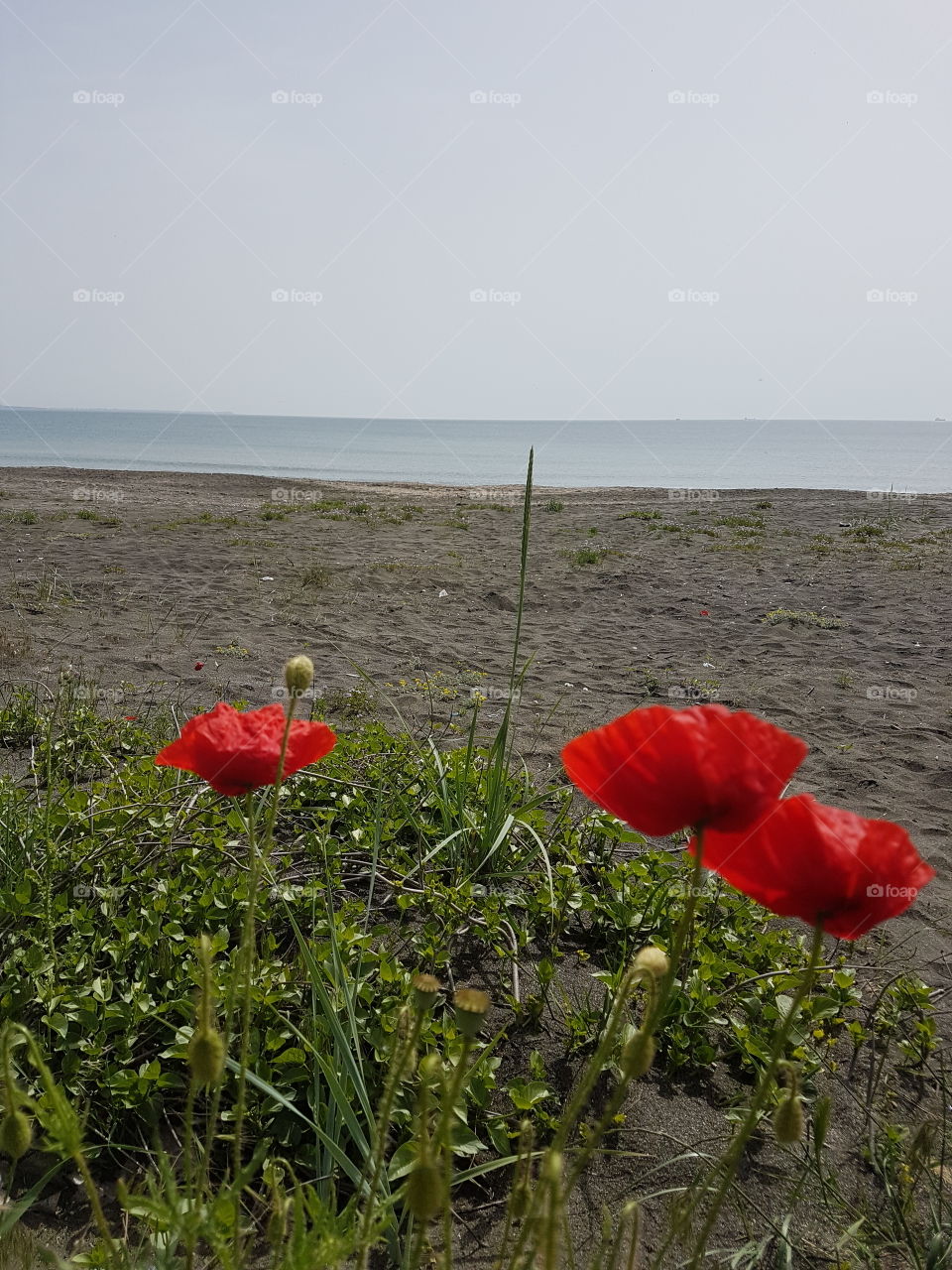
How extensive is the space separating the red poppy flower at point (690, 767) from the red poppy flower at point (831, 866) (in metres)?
0.04

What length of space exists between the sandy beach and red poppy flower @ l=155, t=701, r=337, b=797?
70.2 inches

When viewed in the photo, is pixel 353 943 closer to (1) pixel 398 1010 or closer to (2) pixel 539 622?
(1) pixel 398 1010

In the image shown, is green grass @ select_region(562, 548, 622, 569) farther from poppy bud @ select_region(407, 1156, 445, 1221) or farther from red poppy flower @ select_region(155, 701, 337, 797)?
poppy bud @ select_region(407, 1156, 445, 1221)

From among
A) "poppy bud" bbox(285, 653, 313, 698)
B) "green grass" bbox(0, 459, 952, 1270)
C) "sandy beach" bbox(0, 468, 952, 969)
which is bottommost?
"green grass" bbox(0, 459, 952, 1270)

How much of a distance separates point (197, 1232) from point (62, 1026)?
1.23 metres

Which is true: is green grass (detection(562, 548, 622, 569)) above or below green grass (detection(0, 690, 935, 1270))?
above

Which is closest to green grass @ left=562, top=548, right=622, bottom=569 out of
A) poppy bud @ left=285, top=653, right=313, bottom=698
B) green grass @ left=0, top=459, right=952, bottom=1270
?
green grass @ left=0, top=459, right=952, bottom=1270

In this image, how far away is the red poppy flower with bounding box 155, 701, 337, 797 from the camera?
122 centimetres

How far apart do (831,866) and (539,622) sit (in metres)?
6.65

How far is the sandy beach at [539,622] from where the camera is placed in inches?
183

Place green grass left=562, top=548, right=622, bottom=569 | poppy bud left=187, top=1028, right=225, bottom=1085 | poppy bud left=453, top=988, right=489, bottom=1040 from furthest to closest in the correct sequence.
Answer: green grass left=562, top=548, right=622, bottom=569
poppy bud left=187, top=1028, right=225, bottom=1085
poppy bud left=453, top=988, right=489, bottom=1040

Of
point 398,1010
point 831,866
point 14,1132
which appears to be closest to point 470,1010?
point 831,866

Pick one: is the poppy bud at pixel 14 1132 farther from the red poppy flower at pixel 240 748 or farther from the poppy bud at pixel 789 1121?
the poppy bud at pixel 789 1121

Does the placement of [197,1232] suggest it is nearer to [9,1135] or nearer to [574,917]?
[9,1135]
